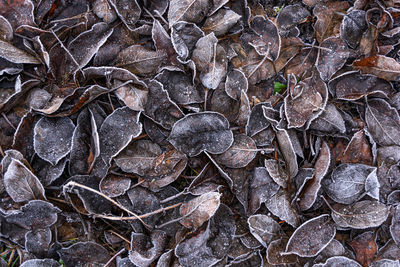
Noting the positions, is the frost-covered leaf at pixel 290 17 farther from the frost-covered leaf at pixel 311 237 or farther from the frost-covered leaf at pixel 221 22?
the frost-covered leaf at pixel 311 237

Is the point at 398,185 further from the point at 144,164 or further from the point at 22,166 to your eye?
the point at 22,166

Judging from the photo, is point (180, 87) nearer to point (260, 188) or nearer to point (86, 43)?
point (86, 43)

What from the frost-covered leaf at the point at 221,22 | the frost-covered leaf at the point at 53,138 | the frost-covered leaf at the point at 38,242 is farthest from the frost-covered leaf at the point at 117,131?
the frost-covered leaf at the point at 221,22

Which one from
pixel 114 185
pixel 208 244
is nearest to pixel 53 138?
pixel 114 185

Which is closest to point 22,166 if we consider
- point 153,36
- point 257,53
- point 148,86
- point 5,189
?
point 5,189

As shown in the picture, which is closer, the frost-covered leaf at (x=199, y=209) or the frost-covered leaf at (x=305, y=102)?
Result: the frost-covered leaf at (x=199, y=209)

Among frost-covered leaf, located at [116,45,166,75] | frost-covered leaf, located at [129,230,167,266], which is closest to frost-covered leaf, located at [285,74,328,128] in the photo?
frost-covered leaf, located at [116,45,166,75]

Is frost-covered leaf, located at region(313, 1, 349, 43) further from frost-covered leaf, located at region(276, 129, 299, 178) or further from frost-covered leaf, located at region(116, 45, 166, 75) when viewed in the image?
frost-covered leaf, located at region(116, 45, 166, 75)
